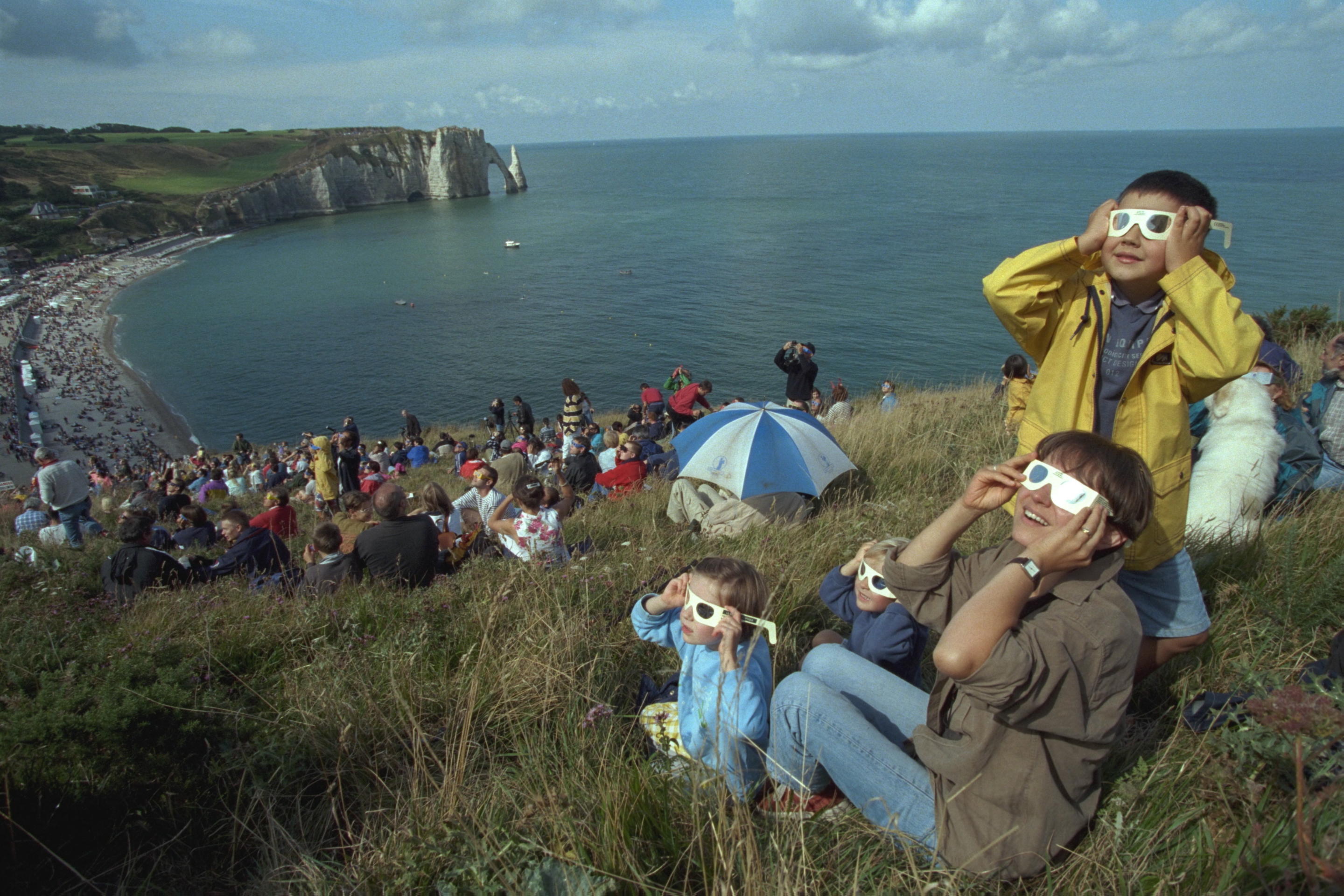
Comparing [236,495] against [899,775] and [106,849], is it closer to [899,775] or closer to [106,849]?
[106,849]

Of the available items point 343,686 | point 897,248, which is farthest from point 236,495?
point 897,248

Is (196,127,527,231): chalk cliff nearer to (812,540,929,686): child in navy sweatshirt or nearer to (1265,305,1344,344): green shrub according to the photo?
(1265,305,1344,344): green shrub

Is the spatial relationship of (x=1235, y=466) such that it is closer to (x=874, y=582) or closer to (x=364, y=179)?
(x=874, y=582)

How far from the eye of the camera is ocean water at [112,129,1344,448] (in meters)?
33.7

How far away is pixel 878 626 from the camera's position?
272 cm

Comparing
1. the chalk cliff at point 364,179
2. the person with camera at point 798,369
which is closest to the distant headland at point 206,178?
the chalk cliff at point 364,179

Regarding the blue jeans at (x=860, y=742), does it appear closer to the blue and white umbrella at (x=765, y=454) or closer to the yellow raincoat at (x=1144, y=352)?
the yellow raincoat at (x=1144, y=352)

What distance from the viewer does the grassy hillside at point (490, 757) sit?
1881 mm

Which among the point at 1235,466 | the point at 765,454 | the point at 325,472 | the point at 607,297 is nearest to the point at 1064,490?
the point at 1235,466

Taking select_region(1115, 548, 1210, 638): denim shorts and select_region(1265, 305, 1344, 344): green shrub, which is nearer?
select_region(1115, 548, 1210, 638): denim shorts

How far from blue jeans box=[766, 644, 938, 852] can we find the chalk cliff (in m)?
104

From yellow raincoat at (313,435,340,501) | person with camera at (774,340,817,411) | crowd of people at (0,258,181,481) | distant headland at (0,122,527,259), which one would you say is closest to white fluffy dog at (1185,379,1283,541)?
person with camera at (774,340,817,411)

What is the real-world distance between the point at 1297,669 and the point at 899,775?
1.65 metres

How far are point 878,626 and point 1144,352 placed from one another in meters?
1.26
